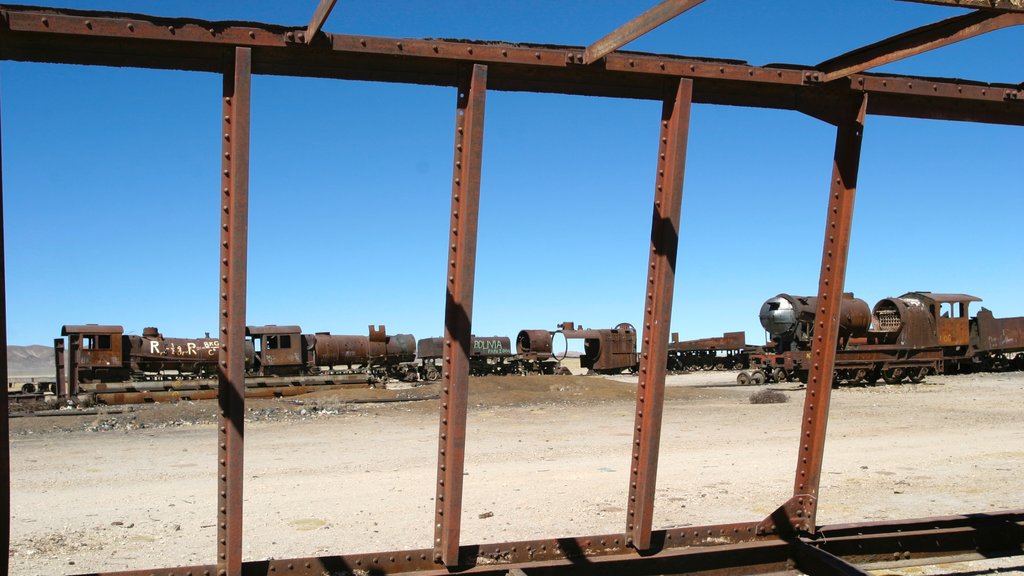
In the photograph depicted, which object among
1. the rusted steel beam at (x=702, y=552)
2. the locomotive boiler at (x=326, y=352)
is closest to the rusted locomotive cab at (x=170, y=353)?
the locomotive boiler at (x=326, y=352)

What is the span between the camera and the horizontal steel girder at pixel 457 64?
3615mm

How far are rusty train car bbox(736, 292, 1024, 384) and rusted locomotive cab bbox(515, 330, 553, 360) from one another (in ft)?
39.7

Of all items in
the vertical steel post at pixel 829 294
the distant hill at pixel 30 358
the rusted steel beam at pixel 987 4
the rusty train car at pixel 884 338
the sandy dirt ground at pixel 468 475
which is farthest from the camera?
the distant hill at pixel 30 358

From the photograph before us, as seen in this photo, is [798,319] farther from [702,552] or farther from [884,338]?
[702,552]

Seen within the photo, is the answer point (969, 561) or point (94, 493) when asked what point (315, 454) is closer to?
point (94, 493)

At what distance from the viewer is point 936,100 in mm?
5035

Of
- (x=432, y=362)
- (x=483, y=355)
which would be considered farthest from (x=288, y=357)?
(x=483, y=355)

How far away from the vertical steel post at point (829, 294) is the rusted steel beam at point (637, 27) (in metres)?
1.76

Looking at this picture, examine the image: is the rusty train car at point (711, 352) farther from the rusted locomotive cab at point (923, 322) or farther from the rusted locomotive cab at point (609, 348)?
the rusted locomotive cab at point (923, 322)

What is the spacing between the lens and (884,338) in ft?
95.8

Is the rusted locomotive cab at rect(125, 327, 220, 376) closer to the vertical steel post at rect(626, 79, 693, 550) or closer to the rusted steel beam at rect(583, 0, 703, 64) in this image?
the vertical steel post at rect(626, 79, 693, 550)

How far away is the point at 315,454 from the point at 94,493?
3.65 meters

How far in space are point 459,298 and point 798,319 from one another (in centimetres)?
2788

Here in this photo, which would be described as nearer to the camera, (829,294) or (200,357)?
(829,294)
